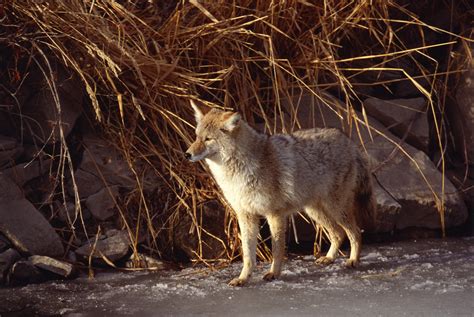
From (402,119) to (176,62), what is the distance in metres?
1.98

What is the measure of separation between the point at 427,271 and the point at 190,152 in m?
1.65

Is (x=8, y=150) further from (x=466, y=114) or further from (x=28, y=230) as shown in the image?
(x=466, y=114)

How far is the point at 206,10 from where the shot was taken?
615cm

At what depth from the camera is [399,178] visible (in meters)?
6.68

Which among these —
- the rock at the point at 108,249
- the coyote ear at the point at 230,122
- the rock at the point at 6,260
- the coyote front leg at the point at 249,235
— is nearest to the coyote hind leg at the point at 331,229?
the coyote front leg at the point at 249,235

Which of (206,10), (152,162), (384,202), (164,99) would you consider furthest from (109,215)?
(384,202)

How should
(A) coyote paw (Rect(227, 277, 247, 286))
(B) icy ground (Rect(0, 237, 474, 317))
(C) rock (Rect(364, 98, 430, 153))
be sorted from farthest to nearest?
1. (C) rock (Rect(364, 98, 430, 153))
2. (A) coyote paw (Rect(227, 277, 247, 286))
3. (B) icy ground (Rect(0, 237, 474, 317))

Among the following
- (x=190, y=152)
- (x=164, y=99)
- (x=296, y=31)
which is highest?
(x=296, y=31)

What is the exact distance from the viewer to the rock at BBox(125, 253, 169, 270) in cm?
588

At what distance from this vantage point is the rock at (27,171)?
607cm

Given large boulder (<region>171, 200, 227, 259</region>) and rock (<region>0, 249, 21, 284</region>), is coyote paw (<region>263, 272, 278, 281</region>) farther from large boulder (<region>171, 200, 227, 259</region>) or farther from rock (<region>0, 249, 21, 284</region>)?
rock (<region>0, 249, 21, 284</region>)

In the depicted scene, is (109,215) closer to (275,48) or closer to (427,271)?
(275,48)

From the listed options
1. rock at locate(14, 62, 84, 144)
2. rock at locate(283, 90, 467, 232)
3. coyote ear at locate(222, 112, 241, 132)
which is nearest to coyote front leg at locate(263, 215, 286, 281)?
coyote ear at locate(222, 112, 241, 132)

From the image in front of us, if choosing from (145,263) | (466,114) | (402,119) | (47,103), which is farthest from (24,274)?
(466,114)
